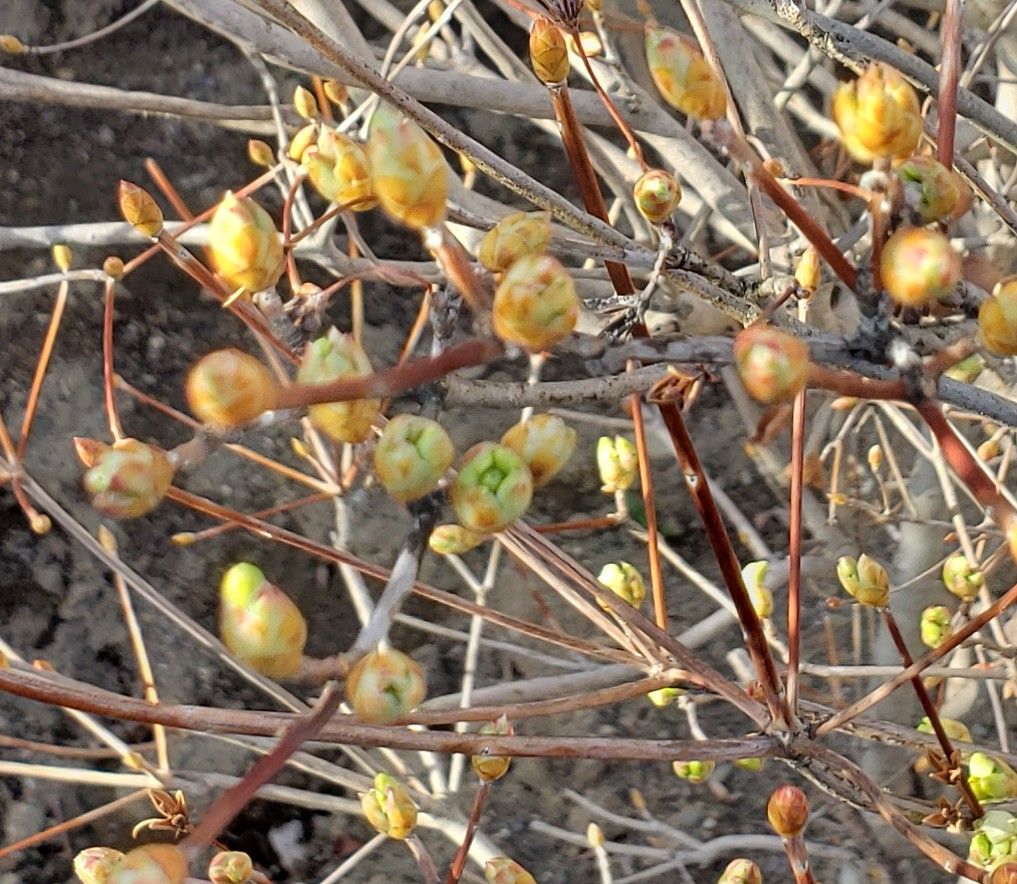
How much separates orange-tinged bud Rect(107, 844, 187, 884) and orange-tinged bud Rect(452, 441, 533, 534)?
0.13 m

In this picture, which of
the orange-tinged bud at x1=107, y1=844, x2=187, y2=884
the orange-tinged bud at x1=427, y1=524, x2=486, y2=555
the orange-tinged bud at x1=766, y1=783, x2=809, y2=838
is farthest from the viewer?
the orange-tinged bud at x1=427, y1=524, x2=486, y2=555

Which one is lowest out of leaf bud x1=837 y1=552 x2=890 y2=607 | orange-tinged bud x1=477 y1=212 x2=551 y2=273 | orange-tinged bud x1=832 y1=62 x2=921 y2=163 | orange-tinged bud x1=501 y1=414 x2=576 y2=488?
leaf bud x1=837 y1=552 x2=890 y2=607

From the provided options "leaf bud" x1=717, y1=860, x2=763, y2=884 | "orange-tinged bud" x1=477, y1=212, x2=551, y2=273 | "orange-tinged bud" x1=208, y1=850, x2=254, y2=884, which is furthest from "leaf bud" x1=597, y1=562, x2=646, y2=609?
"orange-tinged bud" x1=477, y1=212, x2=551, y2=273

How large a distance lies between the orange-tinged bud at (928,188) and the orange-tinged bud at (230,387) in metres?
0.23

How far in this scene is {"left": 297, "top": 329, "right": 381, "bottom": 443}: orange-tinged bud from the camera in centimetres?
31

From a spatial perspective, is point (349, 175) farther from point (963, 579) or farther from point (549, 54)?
point (963, 579)

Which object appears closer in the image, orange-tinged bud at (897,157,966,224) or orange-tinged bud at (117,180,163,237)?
orange-tinged bud at (897,157,966,224)

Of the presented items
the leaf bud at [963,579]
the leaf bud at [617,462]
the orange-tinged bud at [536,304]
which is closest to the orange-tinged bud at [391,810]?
the leaf bud at [617,462]

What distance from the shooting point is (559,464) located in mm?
373

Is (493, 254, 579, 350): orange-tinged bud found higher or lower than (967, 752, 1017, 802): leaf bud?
higher

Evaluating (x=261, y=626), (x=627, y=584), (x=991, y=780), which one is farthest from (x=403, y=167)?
(x=991, y=780)

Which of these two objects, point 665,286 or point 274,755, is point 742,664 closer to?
point 665,286

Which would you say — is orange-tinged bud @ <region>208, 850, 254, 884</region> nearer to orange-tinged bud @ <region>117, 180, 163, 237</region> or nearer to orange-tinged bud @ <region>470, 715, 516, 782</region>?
orange-tinged bud @ <region>470, 715, 516, 782</region>

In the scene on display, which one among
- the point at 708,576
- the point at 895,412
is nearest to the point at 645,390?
the point at 895,412
